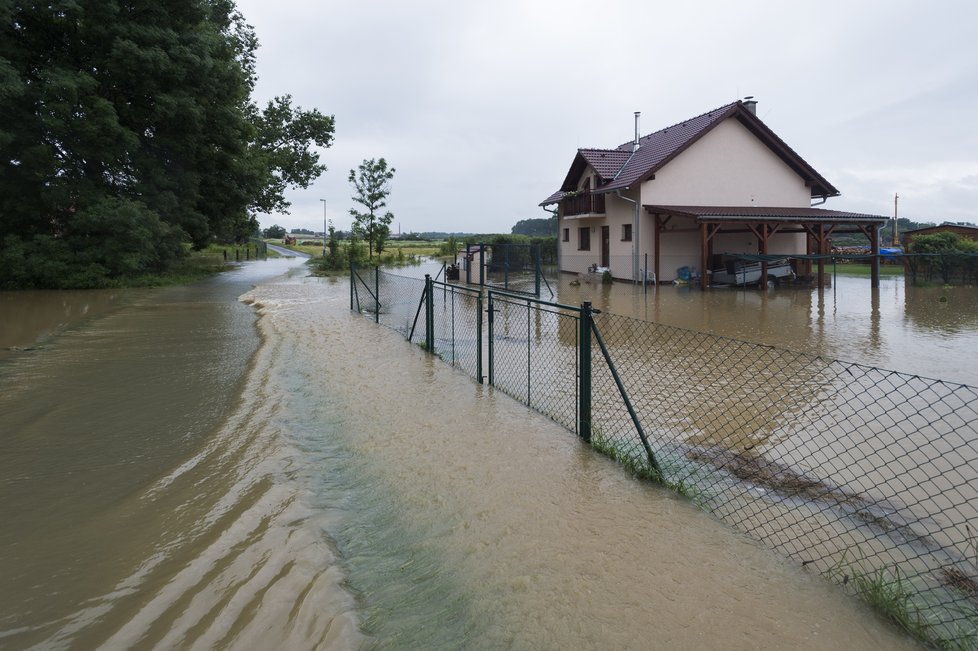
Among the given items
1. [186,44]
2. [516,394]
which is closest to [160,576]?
[516,394]

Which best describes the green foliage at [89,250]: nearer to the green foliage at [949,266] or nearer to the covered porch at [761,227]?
the covered porch at [761,227]

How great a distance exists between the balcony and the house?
35 centimetres

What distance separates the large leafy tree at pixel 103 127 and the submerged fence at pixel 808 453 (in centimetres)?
1654

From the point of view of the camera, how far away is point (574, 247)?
111ft

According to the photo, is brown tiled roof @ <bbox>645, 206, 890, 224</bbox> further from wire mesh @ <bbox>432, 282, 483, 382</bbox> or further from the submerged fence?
the submerged fence

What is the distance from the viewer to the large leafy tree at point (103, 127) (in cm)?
2034

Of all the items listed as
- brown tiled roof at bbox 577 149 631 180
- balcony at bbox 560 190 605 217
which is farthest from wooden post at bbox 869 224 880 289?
balcony at bbox 560 190 605 217

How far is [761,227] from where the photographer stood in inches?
982

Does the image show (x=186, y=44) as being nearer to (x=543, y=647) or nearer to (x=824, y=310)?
(x=824, y=310)

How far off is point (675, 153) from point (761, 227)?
4.38 metres

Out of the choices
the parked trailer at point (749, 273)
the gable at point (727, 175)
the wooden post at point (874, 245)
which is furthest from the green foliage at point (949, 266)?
the gable at point (727, 175)

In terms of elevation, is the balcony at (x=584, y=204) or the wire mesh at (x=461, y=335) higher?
the balcony at (x=584, y=204)

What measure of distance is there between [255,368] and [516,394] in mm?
4028

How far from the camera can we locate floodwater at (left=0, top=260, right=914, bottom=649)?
Result: 3.07 metres
